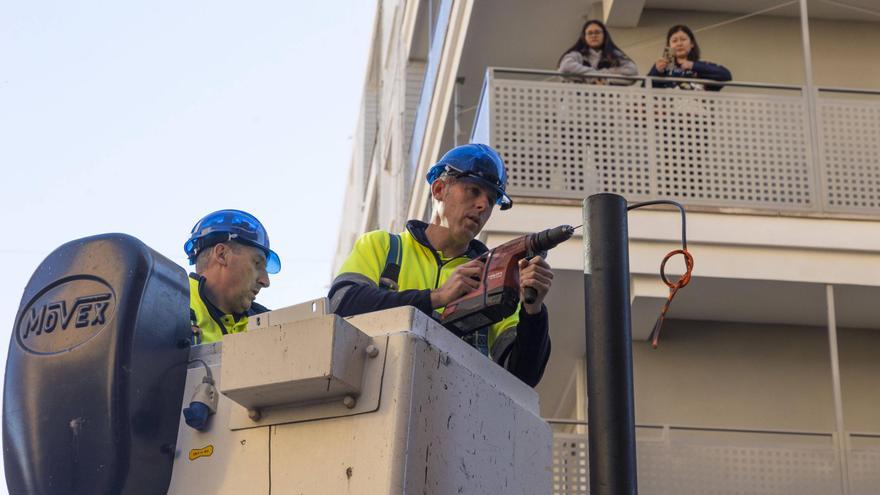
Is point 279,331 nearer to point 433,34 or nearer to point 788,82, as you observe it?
point 788,82

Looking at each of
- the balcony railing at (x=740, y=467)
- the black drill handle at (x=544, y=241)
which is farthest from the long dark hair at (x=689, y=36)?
the black drill handle at (x=544, y=241)

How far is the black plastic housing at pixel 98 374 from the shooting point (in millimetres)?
4930

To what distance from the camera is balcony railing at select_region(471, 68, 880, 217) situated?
13.8 m

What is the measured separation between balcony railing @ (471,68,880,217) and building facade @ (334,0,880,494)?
0.05ft

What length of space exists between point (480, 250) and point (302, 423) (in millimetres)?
1910

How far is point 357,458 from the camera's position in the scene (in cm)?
455

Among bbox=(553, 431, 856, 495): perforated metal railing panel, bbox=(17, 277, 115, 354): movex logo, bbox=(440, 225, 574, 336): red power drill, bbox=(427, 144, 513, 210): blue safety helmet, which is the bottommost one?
bbox=(17, 277, 115, 354): movex logo

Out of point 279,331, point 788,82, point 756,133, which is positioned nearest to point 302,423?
point 279,331

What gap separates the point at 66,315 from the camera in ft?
16.8

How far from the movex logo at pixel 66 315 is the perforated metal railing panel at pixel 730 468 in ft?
27.0

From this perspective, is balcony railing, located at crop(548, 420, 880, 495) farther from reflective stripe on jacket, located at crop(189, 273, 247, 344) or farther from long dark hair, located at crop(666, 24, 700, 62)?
reflective stripe on jacket, located at crop(189, 273, 247, 344)

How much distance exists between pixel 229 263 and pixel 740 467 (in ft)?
24.2

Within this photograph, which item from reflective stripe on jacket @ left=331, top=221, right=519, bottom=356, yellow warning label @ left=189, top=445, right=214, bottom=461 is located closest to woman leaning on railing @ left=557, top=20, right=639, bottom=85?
reflective stripe on jacket @ left=331, top=221, right=519, bottom=356

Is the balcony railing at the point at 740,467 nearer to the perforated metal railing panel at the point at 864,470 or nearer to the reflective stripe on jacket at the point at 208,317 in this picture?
the perforated metal railing panel at the point at 864,470
